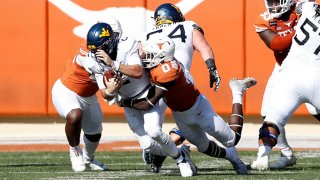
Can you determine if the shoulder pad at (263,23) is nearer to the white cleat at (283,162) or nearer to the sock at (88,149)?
the white cleat at (283,162)

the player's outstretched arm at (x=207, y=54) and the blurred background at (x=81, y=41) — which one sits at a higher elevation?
the player's outstretched arm at (x=207, y=54)

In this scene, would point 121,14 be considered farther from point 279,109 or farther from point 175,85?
point 175,85

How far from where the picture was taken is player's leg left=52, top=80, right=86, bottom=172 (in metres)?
9.34

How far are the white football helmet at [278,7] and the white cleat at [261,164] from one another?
117 cm

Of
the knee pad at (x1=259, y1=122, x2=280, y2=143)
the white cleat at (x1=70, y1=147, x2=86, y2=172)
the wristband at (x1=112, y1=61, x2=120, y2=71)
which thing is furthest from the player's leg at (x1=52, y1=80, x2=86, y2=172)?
the knee pad at (x1=259, y1=122, x2=280, y2=143)

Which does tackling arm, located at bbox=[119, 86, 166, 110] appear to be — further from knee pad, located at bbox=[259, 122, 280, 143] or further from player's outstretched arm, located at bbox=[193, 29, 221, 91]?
knee pad, located at bbox=[259, 122, 280, 143]

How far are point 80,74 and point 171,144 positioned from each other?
1.37 metres

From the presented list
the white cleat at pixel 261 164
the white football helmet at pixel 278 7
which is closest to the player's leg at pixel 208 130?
the white cleat at pixel 261 164

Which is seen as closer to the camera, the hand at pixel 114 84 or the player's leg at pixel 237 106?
the hand at pixel 114 84

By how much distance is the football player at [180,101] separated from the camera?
8227 millimetres

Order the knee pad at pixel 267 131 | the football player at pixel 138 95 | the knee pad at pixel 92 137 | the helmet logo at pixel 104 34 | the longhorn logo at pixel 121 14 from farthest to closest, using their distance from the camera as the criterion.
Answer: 1. the longhorn logo at pixel 121 14
2. the knee pad at pixel 92 137
3. the knee pad at pixel 267 131
4. the helmet logo at pixel 104 34
5. the football player at pixel 138 95

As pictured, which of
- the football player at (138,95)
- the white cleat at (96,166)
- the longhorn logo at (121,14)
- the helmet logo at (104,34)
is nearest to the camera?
the football player at (138,95)

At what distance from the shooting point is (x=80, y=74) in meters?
9.41

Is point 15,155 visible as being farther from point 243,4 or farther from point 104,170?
point 243,4
